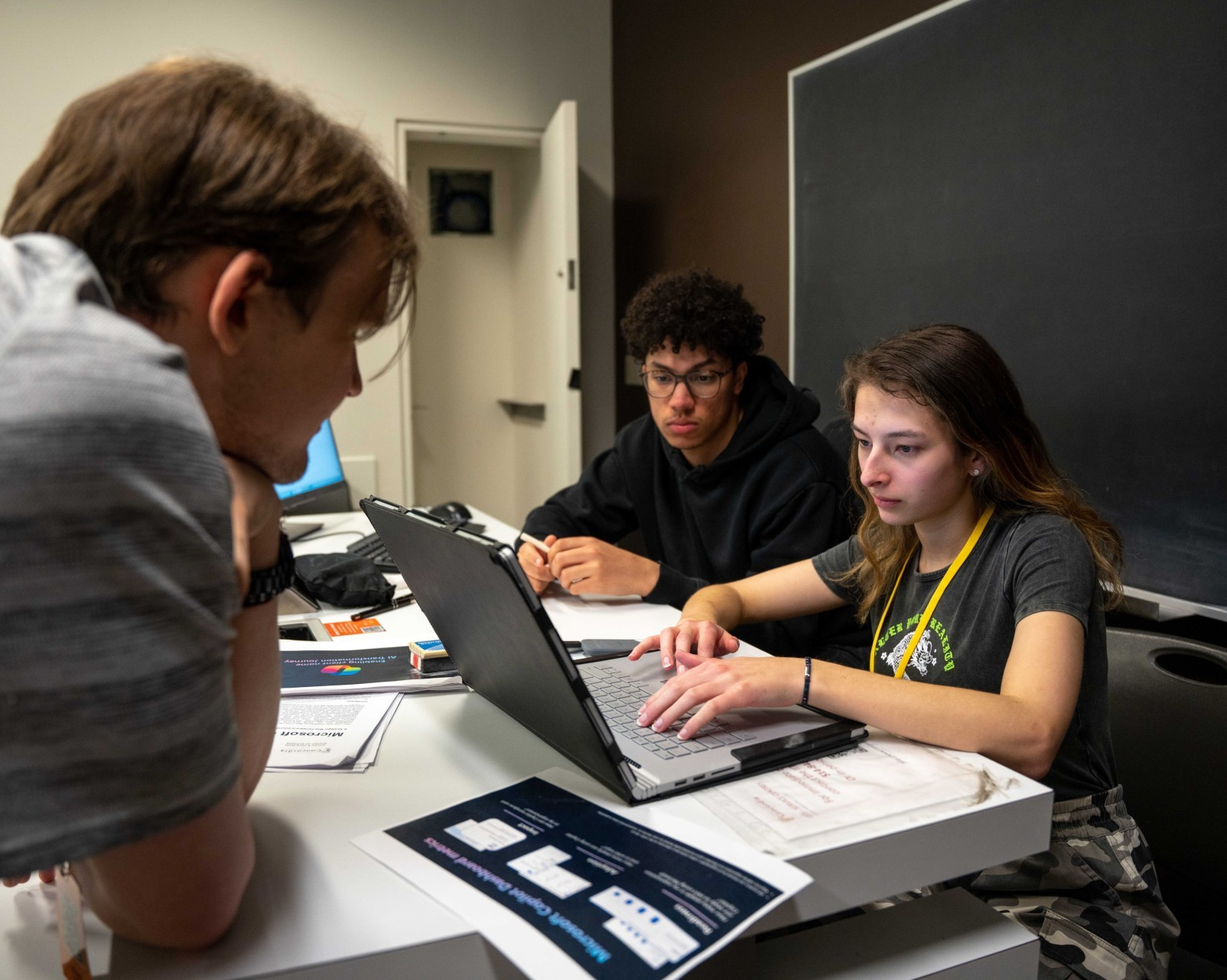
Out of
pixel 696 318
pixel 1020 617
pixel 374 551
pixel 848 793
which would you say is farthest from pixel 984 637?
pixel 374 551

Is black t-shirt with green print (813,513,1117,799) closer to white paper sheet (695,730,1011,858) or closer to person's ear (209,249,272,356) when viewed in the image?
white paper sheet (695,730,1011,858)

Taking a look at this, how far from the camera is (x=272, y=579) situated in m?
0.82

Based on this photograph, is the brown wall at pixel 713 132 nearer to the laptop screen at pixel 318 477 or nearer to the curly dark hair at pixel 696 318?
the curly dark hair at pixel 696 318

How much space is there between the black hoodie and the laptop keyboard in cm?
51

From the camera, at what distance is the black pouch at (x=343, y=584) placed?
1.60 m

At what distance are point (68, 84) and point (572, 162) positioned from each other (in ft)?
6.07

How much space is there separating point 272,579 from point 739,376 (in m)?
1.25

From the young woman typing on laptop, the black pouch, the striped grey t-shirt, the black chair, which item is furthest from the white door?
the striped grey t-shirt

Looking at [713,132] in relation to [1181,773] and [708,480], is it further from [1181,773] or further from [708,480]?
[1181,773]

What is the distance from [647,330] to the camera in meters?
1.93

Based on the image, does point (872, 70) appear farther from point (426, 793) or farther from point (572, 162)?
point (426, 793)

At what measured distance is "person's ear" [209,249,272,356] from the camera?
2.05 feet

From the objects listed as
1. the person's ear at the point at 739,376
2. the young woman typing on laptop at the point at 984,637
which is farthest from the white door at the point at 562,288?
the young woman typing on laptop at the point at 984,637

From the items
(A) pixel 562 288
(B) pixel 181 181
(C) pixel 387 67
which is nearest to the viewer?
(B) pixel 181 181
